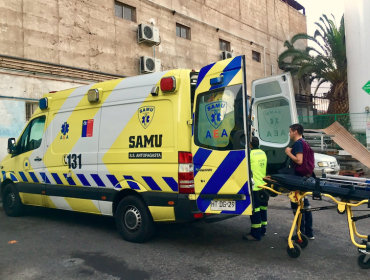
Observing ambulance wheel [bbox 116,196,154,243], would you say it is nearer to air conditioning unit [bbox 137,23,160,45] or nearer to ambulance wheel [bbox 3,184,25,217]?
ambulance wheel [bbox 3,184,25,217]

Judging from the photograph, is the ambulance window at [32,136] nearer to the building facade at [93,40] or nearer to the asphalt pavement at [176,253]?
the asphalt pavement at [176,253]

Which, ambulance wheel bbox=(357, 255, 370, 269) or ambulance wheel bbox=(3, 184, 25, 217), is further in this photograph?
ambulance wheel bbox=(3, 184, 25, 217)

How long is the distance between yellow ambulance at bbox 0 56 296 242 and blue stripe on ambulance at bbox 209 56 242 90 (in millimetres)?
12

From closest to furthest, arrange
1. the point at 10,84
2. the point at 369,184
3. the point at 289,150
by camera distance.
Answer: the point at 369,184 → the point at 289,150 → the point at 10,84

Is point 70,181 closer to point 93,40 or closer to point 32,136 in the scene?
point 32,136

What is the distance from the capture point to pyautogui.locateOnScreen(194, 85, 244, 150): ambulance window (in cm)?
441

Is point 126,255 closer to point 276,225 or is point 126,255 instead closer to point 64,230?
point 64,230

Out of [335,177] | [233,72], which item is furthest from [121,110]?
[335,177]

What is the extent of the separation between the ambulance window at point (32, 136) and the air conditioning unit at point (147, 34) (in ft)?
25.7

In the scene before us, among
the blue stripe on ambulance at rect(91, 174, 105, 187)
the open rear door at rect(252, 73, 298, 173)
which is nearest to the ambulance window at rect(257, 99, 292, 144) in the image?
the open rear door at rect(252, 73, 298, 173)

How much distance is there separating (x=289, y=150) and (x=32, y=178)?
183 inches

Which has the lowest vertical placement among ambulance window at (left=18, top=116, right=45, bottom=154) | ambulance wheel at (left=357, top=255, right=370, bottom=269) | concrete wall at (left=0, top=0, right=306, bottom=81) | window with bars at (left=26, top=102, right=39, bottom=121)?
ambulance wheel at (left=357, top=255, right=370, bottom=269)

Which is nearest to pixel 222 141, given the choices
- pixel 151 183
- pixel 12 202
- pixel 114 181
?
pixel 151 183

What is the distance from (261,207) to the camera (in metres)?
5.38
